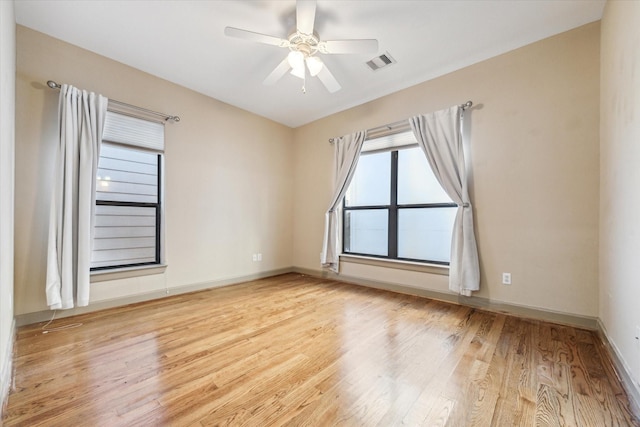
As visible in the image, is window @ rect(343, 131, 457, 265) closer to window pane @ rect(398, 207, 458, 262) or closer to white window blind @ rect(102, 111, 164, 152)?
window pane @ rect(398, 207, 458, 262)

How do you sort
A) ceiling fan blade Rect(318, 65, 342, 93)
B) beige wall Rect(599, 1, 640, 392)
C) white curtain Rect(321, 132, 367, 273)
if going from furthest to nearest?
white curtain Rect(321, 132, 367, 273), ceiling fan blade Rect(318, 65, 342, 93), beige wall Rect(599, 1, 640, 392)

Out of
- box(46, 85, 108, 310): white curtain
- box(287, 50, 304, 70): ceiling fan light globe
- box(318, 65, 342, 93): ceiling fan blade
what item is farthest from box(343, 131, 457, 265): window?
box(46, 85, 108, 310): white curtain

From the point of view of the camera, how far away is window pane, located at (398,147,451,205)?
3.35 metres

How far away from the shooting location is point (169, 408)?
1370 mm

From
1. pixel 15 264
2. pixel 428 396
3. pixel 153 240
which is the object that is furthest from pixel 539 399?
pixel 15 264

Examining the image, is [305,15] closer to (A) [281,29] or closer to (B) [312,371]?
(A) [281,29]

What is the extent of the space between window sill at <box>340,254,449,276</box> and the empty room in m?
0.03

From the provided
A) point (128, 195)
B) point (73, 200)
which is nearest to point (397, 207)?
point (128, 195)

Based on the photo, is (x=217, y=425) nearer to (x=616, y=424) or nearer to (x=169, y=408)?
(x=169, y=408)

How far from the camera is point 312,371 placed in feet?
5.62

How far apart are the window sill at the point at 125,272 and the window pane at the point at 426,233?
3.12m

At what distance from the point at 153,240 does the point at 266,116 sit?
102 inches

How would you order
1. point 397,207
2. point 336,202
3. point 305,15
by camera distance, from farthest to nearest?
1. point 336,202
2. point 397,207
3. point 305,15

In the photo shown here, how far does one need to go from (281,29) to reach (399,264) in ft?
9.86
